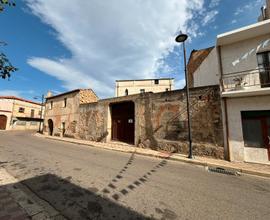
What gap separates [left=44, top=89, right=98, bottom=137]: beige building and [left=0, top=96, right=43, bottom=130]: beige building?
1059 cm

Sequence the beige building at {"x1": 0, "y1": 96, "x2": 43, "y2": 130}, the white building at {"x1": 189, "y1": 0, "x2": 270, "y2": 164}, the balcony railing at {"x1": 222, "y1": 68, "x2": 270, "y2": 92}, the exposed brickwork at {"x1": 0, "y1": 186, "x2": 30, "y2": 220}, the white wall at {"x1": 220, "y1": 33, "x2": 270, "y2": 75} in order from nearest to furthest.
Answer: the exposed brickwork at {"x1": 0, "y1": 186, "x2": 30, "y2": 220} < the white building at {"x1": 189, "y1": 0, "x2": 270, "y2": 164} < the balcony railing at {"x1": 222, "y1": 68, "x2": 270, "y2": 92} < the white wall at {"x1": 220, "y1": 33, "x2": 270, "y2": 75} < the beige building at {"x1": 0, "y1": 96, "x2": 43, "y2": 130}

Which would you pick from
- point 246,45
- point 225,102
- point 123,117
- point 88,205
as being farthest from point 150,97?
point 88,205

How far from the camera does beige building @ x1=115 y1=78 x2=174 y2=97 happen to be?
110 ft

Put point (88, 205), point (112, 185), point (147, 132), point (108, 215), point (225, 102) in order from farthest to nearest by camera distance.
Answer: point (147, 132)
point (225, 102)
point (112, 185)
point (88, 205)
point (108, 215)

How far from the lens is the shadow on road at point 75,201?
3076 millimetres

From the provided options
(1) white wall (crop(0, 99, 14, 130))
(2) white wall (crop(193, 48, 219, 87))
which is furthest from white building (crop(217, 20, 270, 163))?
(1) white wall (crop(0, 99, 14, 130))

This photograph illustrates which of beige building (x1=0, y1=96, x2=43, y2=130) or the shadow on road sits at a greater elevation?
beige building (x1=0, y1=96, x2=43, y2=130)

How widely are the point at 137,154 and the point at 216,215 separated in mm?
6673

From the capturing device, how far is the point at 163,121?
10.6 metres

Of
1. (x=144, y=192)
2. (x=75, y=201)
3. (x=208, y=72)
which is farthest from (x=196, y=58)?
(x=75, y=201)

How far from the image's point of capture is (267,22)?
292 inches

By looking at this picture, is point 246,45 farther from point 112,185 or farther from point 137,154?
point 112,185

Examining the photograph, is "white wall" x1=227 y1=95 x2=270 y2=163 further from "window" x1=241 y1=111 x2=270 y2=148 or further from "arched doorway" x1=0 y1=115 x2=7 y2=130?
"arched doorway" x1=0 y1=115 x2=7 y2=130

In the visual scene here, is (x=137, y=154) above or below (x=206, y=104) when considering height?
below
